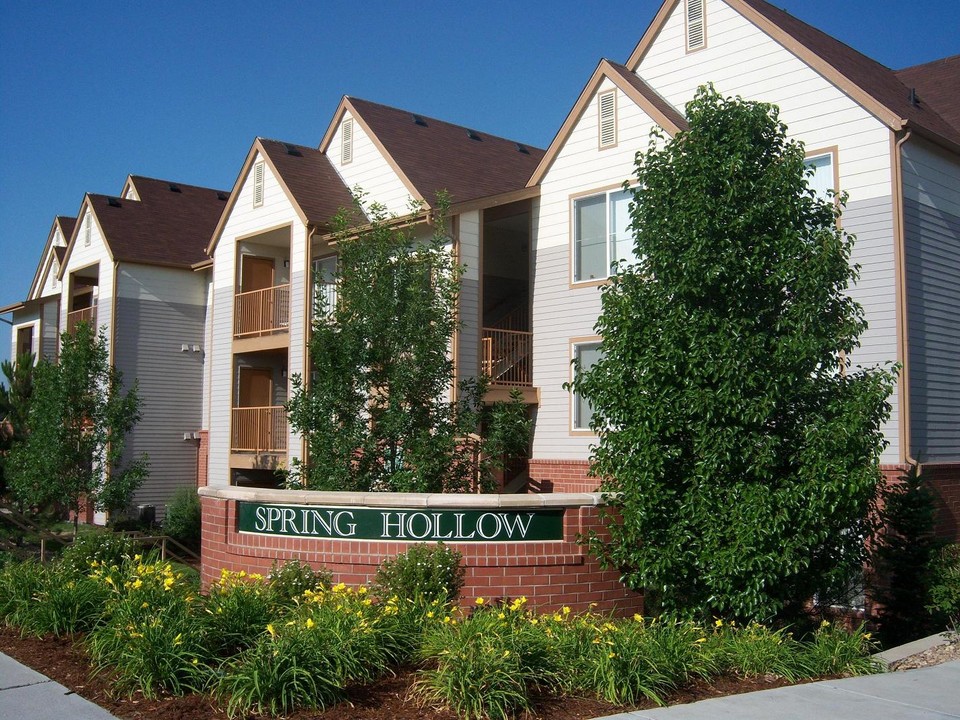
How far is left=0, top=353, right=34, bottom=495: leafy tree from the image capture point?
26297 mm

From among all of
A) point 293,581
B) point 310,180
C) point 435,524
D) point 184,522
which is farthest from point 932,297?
point 184,522

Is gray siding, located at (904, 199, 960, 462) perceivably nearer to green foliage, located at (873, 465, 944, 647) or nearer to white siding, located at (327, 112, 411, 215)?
green foliage, located at (873, 465, 944, 647)

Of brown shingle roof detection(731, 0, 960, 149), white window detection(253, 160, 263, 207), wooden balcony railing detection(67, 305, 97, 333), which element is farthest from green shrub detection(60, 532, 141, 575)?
wooden balcony railing detection(67, 305, 97, 333)

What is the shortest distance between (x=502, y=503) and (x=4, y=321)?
104 ft

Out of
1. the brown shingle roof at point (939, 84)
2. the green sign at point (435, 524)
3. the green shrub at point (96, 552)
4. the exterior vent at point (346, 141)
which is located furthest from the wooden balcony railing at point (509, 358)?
the brown shingle roof at point (939, 84)

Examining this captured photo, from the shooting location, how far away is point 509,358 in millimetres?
19953

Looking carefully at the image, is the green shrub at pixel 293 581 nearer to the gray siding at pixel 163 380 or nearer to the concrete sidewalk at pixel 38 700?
the concrete sidewalk at pixel 38 700

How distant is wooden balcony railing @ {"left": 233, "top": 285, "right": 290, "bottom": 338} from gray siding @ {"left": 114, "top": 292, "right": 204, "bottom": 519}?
5.10 metres

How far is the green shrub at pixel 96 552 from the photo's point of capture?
11805mm

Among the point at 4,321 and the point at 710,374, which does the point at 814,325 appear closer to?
the point at 710,374

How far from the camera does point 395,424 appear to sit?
43.9 ft

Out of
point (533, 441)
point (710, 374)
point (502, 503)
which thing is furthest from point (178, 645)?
point (533, 441)

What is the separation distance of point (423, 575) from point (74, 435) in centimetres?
1451

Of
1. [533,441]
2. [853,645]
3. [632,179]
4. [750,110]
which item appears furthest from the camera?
[533,441]
